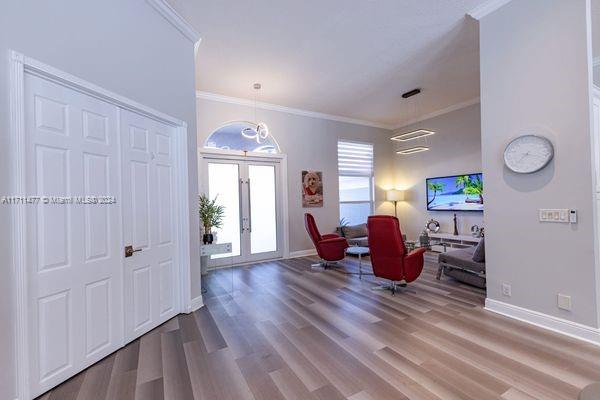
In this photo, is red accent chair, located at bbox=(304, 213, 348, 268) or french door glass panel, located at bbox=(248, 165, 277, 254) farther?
french door glass panel, located at bbox=(248, 165, 277, 254)

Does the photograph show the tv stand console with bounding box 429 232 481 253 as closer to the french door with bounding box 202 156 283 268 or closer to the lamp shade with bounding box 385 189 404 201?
the lamp shade with bounding box 385 189 404 201

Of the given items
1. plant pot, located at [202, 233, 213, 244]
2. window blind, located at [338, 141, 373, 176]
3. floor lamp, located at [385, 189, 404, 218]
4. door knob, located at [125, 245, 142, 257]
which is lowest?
plant pot, located at [202, 233, 213, 244]

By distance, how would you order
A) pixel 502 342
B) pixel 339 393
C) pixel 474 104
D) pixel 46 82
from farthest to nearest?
1. pixel 474 104
2. pixel 502 342
3. pixel 46 82
4. pixel 339 393

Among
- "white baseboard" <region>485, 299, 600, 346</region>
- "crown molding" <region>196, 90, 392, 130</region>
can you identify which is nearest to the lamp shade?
Answer: "crown molding" <region>196, 90, 392, 130</region>

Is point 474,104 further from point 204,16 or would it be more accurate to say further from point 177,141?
point 177,141

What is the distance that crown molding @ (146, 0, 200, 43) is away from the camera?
284 cm

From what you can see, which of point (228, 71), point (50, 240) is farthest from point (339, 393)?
point (228, 71)

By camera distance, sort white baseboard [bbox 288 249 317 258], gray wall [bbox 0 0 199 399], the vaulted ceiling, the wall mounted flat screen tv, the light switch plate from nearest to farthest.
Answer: gray wall [bbox 0 0 199 399] < the light switch plate < the vaulted ceiling < the wall mounted flat screen tv < white baseboard [bbox 288 249 317 258]

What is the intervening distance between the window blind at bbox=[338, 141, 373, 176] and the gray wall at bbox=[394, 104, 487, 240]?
0.95 m

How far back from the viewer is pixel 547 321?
2.61 metres

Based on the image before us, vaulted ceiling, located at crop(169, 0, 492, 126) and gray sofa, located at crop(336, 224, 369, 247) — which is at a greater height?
vaulted ceiling, located at crop(169, 0, 492, 126)

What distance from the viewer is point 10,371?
1663 mm

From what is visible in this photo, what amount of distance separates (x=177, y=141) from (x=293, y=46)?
84.5 inches

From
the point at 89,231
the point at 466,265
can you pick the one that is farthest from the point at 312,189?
the point at 89,231
